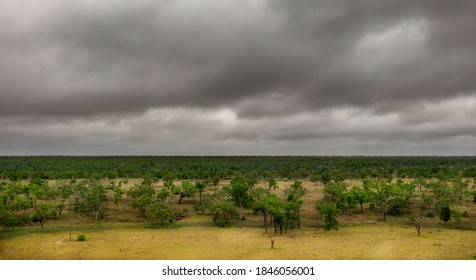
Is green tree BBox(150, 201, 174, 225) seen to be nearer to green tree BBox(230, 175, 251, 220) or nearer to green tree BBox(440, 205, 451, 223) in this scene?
green tree BBox(230, 175, 251, 220)

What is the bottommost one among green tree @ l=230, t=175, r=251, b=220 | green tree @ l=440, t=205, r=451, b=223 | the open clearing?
the open clearing

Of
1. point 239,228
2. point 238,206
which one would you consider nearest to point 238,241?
point 239,228

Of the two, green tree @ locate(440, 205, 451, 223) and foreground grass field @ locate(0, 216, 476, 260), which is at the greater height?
green tree @ locate(440, 205, 451, 223)

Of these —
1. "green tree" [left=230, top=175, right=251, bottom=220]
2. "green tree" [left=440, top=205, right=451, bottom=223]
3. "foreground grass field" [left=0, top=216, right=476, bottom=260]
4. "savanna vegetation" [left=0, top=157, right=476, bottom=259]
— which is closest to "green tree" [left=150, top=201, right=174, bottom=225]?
"savanna vegetation" [left=0, top=157, right=476, bottom=259]

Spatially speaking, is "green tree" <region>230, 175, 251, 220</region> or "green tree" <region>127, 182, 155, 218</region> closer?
"green tree" <region>127, 182, 155, 218</region>

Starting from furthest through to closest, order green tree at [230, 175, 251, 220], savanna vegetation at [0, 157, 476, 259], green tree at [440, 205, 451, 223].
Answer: green tree at [230, 175, 251, 220]
green tree at [440, 205, 451, 223]
savanna vegetation at [0, 157, 476, 259]

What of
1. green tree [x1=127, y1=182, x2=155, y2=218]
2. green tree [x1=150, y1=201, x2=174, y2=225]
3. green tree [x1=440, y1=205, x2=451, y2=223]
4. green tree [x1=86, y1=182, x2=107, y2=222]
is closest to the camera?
green tree [x1=150, y1=201, x2=174, y2=225]

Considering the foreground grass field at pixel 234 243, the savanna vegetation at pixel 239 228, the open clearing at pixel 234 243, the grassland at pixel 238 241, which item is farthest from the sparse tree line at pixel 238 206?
the foreground grass field at pixel 234 243

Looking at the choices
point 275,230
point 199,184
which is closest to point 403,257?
point 275,230

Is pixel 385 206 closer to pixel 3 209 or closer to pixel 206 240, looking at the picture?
pixel 206 240
